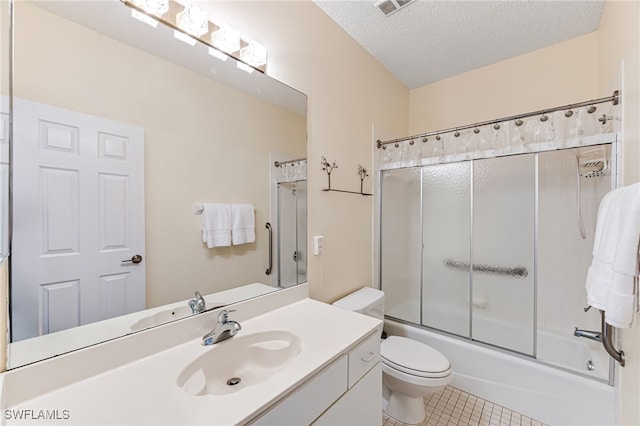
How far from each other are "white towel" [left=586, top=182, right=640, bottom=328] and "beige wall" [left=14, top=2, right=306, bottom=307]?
1.40 meters

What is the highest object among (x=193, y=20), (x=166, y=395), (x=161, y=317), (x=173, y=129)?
(x=193, y=20)

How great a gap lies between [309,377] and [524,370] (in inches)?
66.9

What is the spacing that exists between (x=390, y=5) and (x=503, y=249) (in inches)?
78.1

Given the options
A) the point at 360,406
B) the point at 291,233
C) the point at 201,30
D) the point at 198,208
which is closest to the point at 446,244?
the point at 291,233

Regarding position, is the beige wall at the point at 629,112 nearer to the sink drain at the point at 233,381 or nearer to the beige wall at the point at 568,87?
the beige wall at the point at 568,87

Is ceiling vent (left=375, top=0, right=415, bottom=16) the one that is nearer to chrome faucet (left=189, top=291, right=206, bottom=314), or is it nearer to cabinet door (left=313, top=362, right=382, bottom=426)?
chrome faucet (left=189, top=291, right=206, bottom=314)

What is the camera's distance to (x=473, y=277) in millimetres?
2180

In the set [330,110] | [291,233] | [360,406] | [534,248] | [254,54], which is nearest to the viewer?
[360,406]

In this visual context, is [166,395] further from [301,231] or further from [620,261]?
[620,261]

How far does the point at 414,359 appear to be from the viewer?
157cm

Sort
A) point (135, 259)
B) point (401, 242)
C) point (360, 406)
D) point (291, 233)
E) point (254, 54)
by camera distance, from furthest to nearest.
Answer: point (401, 242), point (291, 233), point (254, 54), point (360, 406), point (135, 259)

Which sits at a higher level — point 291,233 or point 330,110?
point 330,110

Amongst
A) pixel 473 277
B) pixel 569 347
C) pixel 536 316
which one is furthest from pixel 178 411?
pixel 569 347

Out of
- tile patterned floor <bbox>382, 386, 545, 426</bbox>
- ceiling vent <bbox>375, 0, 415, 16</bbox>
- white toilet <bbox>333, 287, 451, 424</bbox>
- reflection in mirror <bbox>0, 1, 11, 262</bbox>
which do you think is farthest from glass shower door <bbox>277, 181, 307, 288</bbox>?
ceiling vent <bbox>375, 0, 415, 16</bbox>
